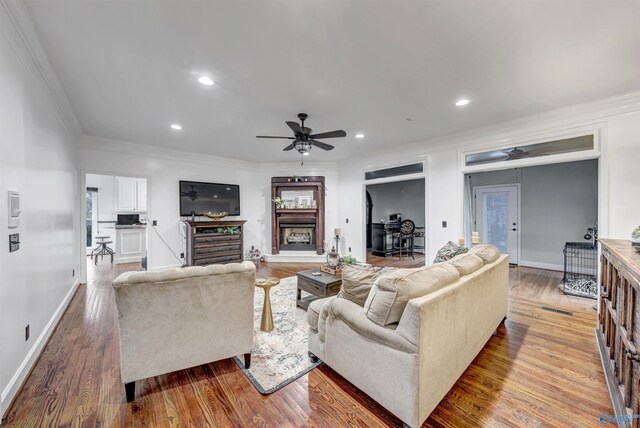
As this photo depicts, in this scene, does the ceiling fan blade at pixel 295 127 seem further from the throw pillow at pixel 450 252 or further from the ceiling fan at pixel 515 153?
the ceiling fan at pixel 515 153

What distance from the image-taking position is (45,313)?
261 centimetres

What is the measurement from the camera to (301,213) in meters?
6.65

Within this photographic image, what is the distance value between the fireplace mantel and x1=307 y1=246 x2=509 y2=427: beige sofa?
178 inches

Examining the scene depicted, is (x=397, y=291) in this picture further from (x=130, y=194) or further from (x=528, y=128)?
(x=130, y=194)

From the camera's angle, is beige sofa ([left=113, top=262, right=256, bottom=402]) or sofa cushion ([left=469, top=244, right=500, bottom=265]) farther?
sofa cushion ([left=469, top=244, right=500, bottom=265])

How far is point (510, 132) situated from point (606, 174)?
48.4 inches

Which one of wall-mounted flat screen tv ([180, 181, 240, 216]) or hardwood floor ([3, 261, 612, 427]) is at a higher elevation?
wall-mounted flat screen tv ([180, 181, 240, 216])

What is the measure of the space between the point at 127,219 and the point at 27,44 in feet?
18.6

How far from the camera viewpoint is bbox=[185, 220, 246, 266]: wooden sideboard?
5.55 metres

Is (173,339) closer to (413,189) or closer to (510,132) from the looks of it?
(510,132)

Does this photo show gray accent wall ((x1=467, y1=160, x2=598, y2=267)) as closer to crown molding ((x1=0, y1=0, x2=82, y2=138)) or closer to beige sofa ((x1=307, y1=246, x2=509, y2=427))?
beige sofa ((x1=307, y1=246, x2=509, y2=427))

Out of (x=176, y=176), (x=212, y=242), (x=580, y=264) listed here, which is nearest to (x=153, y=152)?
(x=176, y=176)

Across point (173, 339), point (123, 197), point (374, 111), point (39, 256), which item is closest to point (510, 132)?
point (374, 111)

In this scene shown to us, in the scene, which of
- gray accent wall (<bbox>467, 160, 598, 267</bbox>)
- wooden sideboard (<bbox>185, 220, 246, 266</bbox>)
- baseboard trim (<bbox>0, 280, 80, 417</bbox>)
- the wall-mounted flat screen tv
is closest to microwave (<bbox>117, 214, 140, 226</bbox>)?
the wall-mounted flat screen tv
